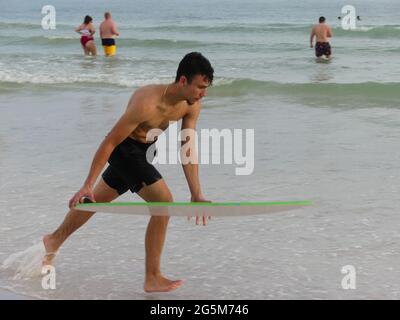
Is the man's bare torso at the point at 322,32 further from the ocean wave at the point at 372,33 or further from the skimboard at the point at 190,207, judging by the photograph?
the skimboard at the point at 190,207

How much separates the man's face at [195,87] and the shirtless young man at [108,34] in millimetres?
18985

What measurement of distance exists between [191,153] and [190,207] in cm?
37

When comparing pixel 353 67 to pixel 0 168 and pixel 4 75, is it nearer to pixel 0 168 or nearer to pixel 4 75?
pixel 4 75

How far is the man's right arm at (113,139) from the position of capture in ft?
14.3

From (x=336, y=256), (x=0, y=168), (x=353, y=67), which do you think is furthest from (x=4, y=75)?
(x=336, y=256)

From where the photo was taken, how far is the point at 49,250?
5125 mm

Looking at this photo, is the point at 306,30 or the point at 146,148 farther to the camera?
the point at 306,30

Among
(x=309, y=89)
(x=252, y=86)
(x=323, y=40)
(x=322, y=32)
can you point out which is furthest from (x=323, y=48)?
(x=309, y=89)

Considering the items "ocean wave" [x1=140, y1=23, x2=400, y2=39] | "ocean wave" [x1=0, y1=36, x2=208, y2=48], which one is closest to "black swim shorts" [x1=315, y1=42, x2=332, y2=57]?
"ocean wave" [x1=0, y1=36, x2=208, y2=48]

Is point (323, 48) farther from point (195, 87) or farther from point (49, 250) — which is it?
point (195, 87)

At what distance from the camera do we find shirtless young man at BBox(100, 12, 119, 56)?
75.5 ft

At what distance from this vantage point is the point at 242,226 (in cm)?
619

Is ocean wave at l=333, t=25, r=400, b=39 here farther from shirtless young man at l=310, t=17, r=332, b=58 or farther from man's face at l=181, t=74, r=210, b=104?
man's face at l=181, t=74, r=210, b=104

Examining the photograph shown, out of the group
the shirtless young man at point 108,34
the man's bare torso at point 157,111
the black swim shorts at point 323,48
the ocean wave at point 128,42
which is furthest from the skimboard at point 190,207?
the ocean wave at point 128,42
